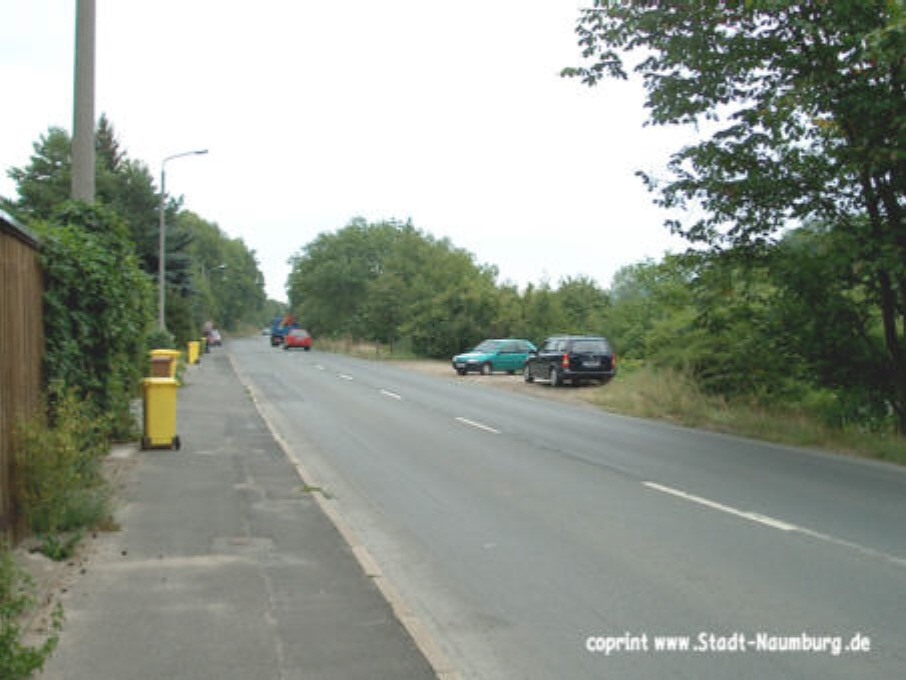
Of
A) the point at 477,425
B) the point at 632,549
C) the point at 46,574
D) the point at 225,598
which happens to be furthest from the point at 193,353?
the point at 225,598

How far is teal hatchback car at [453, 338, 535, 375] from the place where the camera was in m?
36.9

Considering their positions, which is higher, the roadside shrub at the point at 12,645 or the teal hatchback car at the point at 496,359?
the teal hatchback car at the point at 496,359

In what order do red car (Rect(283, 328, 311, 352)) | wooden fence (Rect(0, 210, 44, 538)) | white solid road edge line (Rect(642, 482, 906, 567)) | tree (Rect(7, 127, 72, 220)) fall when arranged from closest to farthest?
1. wooden fence (Rect(0, 210, 44, 538))
2. white solid road edge line (Rect(642, 482, 906, 567))
3. tree (Rect(7, 127, 72, 220))
4. red car (Rect(283, 328, 311, 352))

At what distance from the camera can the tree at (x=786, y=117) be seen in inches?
492

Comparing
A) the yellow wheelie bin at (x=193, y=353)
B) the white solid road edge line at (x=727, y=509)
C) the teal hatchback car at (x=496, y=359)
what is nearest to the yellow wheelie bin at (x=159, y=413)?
the white solid road edge line at (x=727, y=509)

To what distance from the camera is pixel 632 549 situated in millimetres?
7008

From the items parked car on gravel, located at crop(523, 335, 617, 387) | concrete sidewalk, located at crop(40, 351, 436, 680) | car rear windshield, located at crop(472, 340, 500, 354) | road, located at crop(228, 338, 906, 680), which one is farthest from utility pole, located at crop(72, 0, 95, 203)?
car rear windshield, located at crop(472, 340, 500, 354)

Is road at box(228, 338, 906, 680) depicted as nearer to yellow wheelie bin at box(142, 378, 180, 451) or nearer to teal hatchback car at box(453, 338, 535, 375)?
yellow wheelie bin at box(142, 378, 180, 451)

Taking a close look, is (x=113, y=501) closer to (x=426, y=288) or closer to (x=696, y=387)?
(x=696, y=387)

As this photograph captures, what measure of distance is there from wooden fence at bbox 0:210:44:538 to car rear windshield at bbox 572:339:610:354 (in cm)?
2204

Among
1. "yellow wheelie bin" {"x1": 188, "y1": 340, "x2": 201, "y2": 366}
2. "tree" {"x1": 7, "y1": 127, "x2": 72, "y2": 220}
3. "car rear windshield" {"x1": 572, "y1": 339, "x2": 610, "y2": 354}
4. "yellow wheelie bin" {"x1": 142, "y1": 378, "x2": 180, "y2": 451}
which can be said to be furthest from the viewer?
"tree" {"x1": 7, "y1": 127, "x2": 72, "y2": 220}

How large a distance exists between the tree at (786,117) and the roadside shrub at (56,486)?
32.4 feet

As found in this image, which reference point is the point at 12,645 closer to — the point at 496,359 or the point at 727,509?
the point at 727,509

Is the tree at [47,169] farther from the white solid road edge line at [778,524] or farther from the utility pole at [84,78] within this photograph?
the white solid road edge line at [778,524]
